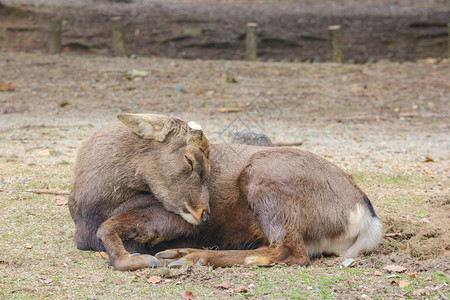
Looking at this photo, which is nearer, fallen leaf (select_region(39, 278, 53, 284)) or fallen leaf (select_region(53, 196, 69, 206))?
fallen leaf (select_region(39, 278, 53, 284))

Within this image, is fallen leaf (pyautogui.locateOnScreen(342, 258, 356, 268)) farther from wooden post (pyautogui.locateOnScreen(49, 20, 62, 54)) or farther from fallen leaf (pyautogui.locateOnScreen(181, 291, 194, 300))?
wooden post (pyautogui.locateOnScreen(49, 20, 62, 54))

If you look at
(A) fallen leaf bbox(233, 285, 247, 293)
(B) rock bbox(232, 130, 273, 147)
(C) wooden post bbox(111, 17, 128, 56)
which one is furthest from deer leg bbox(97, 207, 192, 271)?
(C) wooden post bbox(111, 17, 128, 56)

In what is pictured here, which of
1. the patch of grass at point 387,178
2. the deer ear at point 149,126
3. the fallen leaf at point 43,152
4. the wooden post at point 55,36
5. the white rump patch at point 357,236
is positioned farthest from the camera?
the wooden post at point 55,36

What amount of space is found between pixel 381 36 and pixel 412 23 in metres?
1.77

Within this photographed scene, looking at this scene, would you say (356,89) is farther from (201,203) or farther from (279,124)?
(201,203)

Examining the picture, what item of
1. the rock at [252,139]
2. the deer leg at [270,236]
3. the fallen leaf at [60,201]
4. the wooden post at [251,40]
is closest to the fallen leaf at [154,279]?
the deer leg at [270,236]

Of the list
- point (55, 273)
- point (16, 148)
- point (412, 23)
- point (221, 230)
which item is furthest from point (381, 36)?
point (55, 273)

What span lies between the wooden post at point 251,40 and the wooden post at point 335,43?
81.4 inches

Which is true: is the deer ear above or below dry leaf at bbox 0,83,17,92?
above

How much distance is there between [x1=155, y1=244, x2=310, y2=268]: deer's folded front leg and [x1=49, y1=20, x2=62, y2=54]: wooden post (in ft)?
43.3

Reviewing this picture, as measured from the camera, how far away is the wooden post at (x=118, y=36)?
16.0 metres

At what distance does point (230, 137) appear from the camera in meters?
9.62

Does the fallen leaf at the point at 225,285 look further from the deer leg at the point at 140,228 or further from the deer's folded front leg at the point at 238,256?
→ the deer leg at the point at 140,228

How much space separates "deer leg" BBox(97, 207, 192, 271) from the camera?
4.48 m
